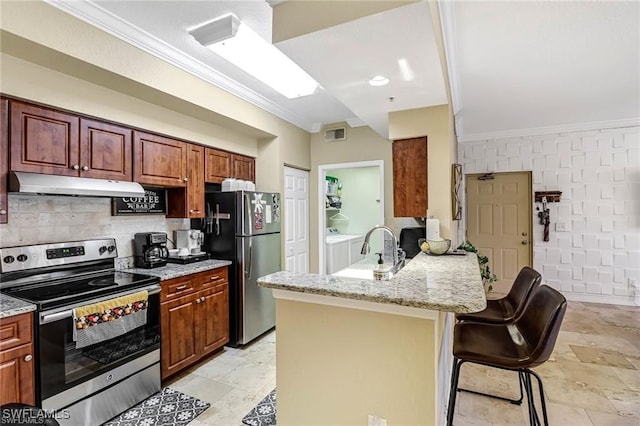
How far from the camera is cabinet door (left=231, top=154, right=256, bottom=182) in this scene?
3773 mm

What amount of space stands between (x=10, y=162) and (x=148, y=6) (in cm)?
129

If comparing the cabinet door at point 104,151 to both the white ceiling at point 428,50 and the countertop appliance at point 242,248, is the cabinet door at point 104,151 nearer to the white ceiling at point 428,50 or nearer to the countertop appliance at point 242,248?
the white ceiling at point 428,50

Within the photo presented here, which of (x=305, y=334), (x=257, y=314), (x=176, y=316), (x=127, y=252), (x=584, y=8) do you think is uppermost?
(x=584, y=8)

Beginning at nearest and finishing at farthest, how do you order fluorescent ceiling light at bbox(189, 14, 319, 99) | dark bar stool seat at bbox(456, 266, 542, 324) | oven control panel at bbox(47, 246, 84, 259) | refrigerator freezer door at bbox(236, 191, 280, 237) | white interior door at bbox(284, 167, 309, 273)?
dark bar stool seat at bbox(456, 266, 542, 324) < fluorescent ceiling light at bbox(189, 14, 319, 99) < oven control panel at bbox(47, 246, 84, 259) < refrigerator freezer door at bbox(236, 191, 280, 237) < white interior door at bbox(284, 167, 309, 273)

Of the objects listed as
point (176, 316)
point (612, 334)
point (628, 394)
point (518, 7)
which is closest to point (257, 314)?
point (176, 316)

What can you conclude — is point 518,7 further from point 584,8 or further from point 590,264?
point 590,264

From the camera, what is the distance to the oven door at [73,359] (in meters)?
1.84

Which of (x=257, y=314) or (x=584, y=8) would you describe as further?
(x=257, y=314)

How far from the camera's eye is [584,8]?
2.07 m

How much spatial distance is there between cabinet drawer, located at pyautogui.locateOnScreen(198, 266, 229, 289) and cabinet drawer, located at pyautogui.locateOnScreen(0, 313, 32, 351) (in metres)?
1.25

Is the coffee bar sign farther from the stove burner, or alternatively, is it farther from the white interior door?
the white interior door

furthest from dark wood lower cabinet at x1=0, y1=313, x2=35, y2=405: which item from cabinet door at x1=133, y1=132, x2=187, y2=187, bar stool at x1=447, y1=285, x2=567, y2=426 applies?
bar stool at x1=447, y1=285, x2=567, y2=426

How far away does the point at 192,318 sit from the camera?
9.25 feet

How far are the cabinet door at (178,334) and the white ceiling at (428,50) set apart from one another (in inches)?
79.2
